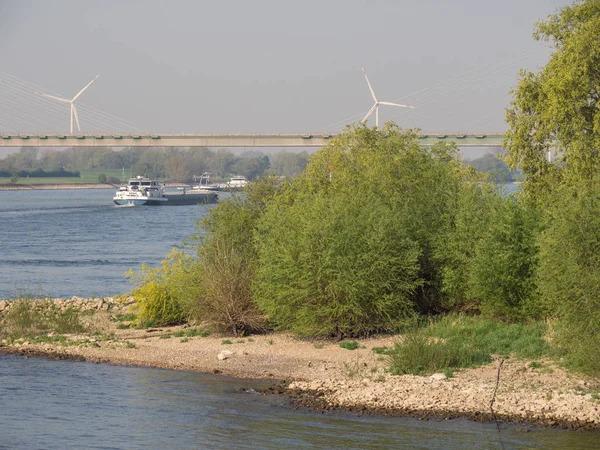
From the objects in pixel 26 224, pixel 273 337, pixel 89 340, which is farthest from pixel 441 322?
pixel 26 224

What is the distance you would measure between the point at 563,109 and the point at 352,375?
12.0 metres

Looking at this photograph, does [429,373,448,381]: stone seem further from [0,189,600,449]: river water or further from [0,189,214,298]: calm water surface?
[0,189,214,298]: calm water surface

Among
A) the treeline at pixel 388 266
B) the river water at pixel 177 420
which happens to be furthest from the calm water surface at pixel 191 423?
the treeline at pixel 388 266

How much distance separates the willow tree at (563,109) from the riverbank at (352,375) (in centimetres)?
821

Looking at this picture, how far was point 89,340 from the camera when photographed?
2808 cm

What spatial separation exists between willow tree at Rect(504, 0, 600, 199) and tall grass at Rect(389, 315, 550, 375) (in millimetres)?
5564

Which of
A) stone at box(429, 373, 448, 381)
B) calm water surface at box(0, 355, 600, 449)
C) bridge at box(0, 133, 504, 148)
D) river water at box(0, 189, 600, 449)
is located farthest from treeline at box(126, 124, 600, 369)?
bridge at box(0, 133, 504, 148)

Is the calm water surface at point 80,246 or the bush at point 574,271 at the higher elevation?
the bush at point 574,271

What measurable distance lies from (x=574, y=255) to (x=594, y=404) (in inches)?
184

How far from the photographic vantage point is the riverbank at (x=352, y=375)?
19844 millimetres

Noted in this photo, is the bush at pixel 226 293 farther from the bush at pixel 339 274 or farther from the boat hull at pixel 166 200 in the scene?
the boat hull at pixel 166 200

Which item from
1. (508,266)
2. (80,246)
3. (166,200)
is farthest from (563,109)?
(166,200)

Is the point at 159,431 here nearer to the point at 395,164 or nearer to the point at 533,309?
the point at 533,309

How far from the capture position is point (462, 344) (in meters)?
24.5
